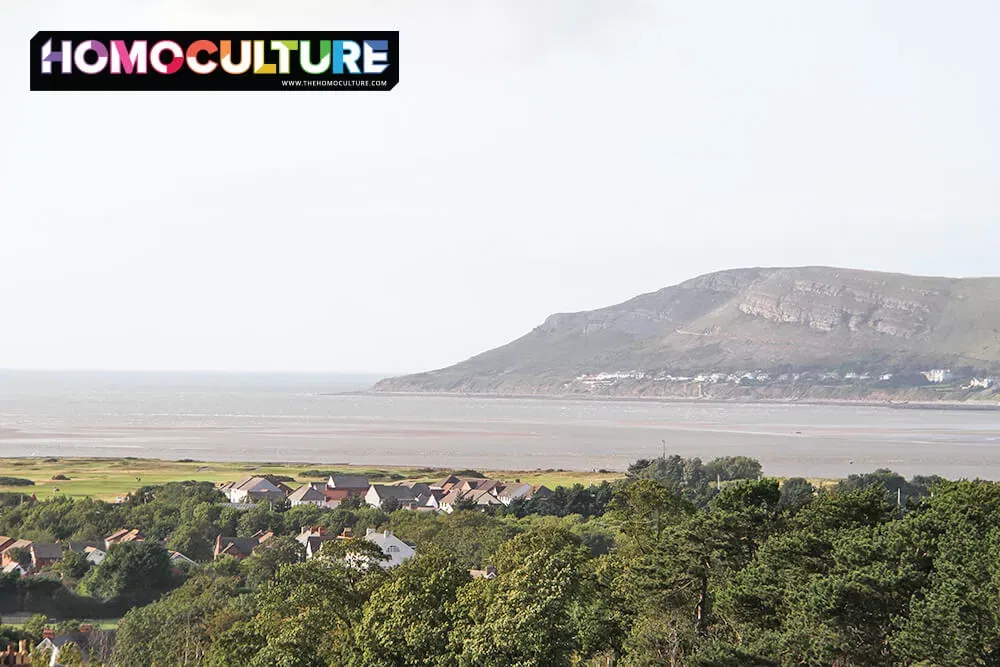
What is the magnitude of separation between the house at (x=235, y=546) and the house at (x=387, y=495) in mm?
10066

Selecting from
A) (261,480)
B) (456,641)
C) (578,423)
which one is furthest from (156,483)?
(578,423)

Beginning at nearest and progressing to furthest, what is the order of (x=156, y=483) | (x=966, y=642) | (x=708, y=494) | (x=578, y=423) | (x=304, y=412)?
(x=966, y=642) < (x=708, y=494) < (x=156, y=483) < (x=578, y=423) < (x=304, y=412)

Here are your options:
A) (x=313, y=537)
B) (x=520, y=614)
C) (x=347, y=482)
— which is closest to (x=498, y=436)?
(x=347, y=482)

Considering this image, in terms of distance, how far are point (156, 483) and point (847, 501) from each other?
145 feet

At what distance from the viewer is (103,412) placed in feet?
462

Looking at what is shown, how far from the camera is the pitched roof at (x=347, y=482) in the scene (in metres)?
54.2

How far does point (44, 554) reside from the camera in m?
37.4

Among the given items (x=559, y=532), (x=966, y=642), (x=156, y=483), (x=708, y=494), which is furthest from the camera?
(x=156, y=483)

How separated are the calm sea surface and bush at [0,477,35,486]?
704 inches

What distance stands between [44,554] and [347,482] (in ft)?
62.7

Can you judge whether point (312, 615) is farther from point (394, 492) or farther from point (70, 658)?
point (394, 492)

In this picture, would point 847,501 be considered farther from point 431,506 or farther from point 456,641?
point 431,506

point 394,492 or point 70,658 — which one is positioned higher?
point 70,658

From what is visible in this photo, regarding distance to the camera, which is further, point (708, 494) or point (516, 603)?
point (708, 494)
